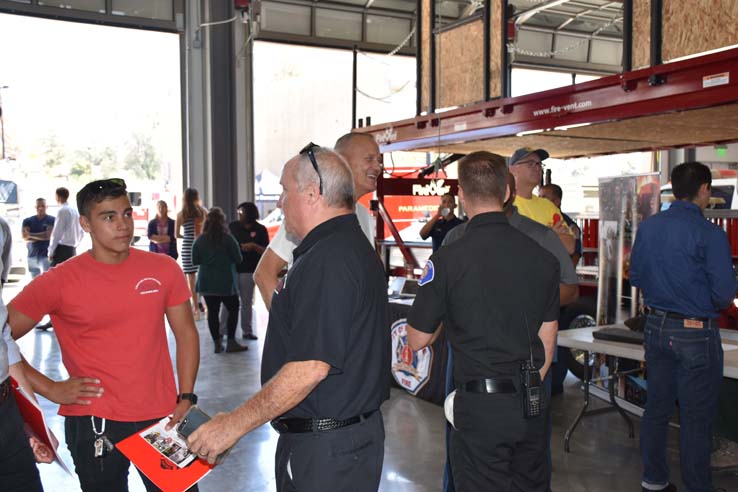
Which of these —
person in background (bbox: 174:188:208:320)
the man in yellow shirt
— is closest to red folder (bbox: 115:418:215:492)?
the man in yellow shirt

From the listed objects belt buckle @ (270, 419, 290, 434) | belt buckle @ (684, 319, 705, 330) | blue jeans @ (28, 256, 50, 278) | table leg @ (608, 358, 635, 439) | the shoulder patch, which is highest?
the shoulder patch

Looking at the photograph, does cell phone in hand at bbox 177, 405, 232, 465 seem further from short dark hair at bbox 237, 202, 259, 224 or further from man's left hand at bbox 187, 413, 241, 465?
short dark hair at bbox 237, 202, 259, 224

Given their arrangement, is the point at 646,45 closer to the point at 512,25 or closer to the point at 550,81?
the point at 512,25

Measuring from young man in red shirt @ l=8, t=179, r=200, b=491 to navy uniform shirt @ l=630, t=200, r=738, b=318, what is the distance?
2.52 meters

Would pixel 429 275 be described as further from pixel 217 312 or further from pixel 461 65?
pixel 217 312

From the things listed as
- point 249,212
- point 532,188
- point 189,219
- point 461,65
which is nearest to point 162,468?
point 532,188

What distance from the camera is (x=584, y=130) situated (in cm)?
643

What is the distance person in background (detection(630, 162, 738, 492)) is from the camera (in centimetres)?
365

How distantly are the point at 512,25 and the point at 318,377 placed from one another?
526 cm

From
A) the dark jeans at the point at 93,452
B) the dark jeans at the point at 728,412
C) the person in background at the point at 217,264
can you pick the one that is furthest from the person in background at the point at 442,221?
the dark jeans at the point at 93,452

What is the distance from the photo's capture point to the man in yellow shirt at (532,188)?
4344mm

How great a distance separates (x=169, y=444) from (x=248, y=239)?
6565 millimetres

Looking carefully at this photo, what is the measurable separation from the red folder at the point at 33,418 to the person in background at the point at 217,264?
561 cm

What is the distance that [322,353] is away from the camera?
5.97ft
